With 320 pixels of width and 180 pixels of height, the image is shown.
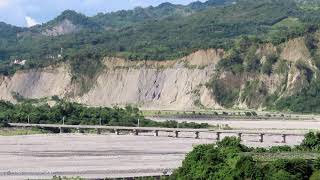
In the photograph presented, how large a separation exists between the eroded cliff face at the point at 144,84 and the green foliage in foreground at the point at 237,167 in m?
114

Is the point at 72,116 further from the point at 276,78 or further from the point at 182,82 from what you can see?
the point at 276,78

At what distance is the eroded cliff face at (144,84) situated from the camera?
17812cm

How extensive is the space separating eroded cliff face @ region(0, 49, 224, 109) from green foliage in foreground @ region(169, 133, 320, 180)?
375 ft

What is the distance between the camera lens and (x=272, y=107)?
6516 inches

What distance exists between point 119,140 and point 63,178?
4424 cm

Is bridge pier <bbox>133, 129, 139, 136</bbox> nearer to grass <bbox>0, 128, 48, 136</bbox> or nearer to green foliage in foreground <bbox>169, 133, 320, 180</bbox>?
grass <bbox>0, 128, 48, 136</bbox>

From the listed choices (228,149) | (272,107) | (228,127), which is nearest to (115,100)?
(272,107)

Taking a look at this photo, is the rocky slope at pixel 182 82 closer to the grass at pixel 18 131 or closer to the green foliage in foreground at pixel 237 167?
the grass at pixel 18 131

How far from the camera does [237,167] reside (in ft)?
166

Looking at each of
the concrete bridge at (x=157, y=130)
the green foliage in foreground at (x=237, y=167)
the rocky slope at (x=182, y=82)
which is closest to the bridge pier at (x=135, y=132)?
the concrete bridge at (x=157, y=130)

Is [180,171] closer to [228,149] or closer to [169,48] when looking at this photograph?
[228,149]

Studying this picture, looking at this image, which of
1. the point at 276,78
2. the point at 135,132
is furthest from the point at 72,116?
the point at 276,78

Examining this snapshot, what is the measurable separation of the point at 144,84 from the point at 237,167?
132445 mm

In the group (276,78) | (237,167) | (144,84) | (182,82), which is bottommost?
(237,167)
